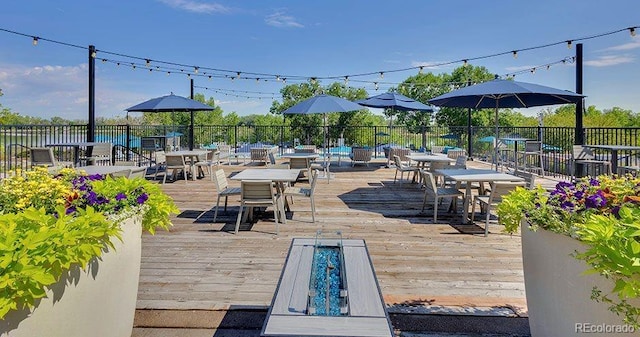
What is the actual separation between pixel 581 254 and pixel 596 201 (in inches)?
16.6

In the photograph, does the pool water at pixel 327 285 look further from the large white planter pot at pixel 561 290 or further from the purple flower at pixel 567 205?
the purple flower at pixel 567 205

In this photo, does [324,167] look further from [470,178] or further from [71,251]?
[71,251]

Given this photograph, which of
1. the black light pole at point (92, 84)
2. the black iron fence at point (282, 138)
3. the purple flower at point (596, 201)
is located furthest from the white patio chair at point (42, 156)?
the purple flower at point (596, 201)

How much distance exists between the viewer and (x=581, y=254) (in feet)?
4.95

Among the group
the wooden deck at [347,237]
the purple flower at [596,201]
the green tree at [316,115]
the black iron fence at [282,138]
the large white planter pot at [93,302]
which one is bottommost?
the wooden deck at [347,237]

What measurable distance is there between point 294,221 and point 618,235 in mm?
4445

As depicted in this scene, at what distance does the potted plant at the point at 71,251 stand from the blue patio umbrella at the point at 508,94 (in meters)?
A: 5.34

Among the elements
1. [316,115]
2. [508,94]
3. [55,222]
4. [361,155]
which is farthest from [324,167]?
[316,115]

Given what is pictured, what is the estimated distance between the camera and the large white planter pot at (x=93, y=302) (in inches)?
57.2

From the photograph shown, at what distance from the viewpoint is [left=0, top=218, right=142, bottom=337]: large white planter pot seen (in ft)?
4.77

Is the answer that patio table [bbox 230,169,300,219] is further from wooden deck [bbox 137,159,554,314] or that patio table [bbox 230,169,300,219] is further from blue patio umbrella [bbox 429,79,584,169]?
blue patio umbrella [bbox 429,79,584,169]

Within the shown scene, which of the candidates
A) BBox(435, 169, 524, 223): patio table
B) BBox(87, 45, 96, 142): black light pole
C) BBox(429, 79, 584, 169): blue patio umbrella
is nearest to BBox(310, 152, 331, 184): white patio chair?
BBox(429, 79, 584, 169): blue patio umbrella

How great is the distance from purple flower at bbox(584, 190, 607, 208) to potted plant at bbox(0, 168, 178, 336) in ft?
7.13

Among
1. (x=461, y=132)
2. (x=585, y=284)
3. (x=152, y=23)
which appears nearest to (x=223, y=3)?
(x=152, y=23)
